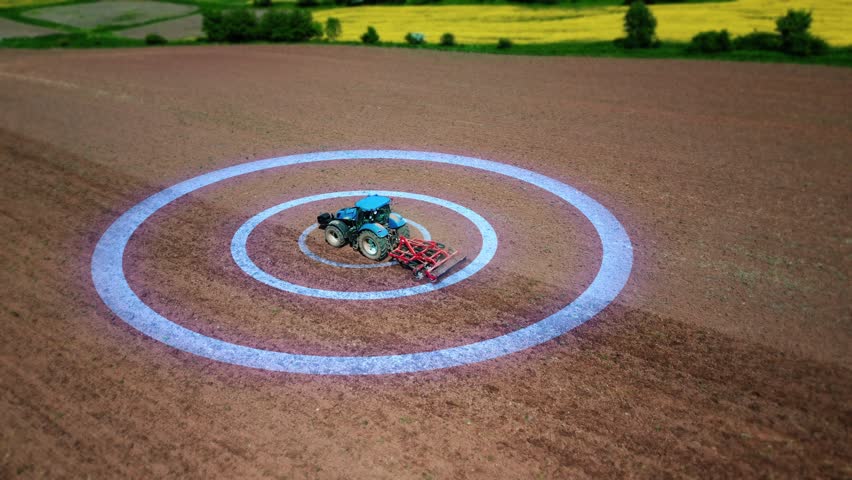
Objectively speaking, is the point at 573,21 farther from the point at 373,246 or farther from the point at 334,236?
the point at 373,246

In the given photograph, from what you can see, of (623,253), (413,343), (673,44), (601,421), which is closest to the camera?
(601,421)

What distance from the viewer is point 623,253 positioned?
18.5 meters

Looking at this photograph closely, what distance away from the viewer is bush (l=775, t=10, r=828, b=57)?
143 ft

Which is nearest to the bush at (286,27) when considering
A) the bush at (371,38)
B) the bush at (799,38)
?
the bush at (371,38)

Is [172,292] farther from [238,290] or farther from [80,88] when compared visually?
[80,88]

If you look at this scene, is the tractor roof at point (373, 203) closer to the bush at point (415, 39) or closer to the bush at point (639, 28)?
the bush at point (639, 28)

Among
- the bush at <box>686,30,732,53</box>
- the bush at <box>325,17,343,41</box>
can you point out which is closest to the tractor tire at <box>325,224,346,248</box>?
the bush at <box>686,30,732,53</box>

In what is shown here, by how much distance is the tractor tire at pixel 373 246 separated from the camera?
17484 millimetres

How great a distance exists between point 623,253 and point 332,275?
30.4ft

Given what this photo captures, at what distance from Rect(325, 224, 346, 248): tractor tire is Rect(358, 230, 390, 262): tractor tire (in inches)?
26.2

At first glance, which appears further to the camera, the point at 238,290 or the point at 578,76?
the point at 578,76

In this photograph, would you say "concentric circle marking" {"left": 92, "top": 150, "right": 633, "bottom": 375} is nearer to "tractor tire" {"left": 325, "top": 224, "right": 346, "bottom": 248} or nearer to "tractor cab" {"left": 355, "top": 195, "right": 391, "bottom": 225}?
"tractor tire" {"left": 325, "top": 224, "right": 346, "bottom": 248}

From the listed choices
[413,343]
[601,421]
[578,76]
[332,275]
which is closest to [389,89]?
[578,76]

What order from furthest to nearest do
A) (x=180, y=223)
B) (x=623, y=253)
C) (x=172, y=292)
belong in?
(x=180, y=223) < (x=623, y=253) < (x=172, y=292)
